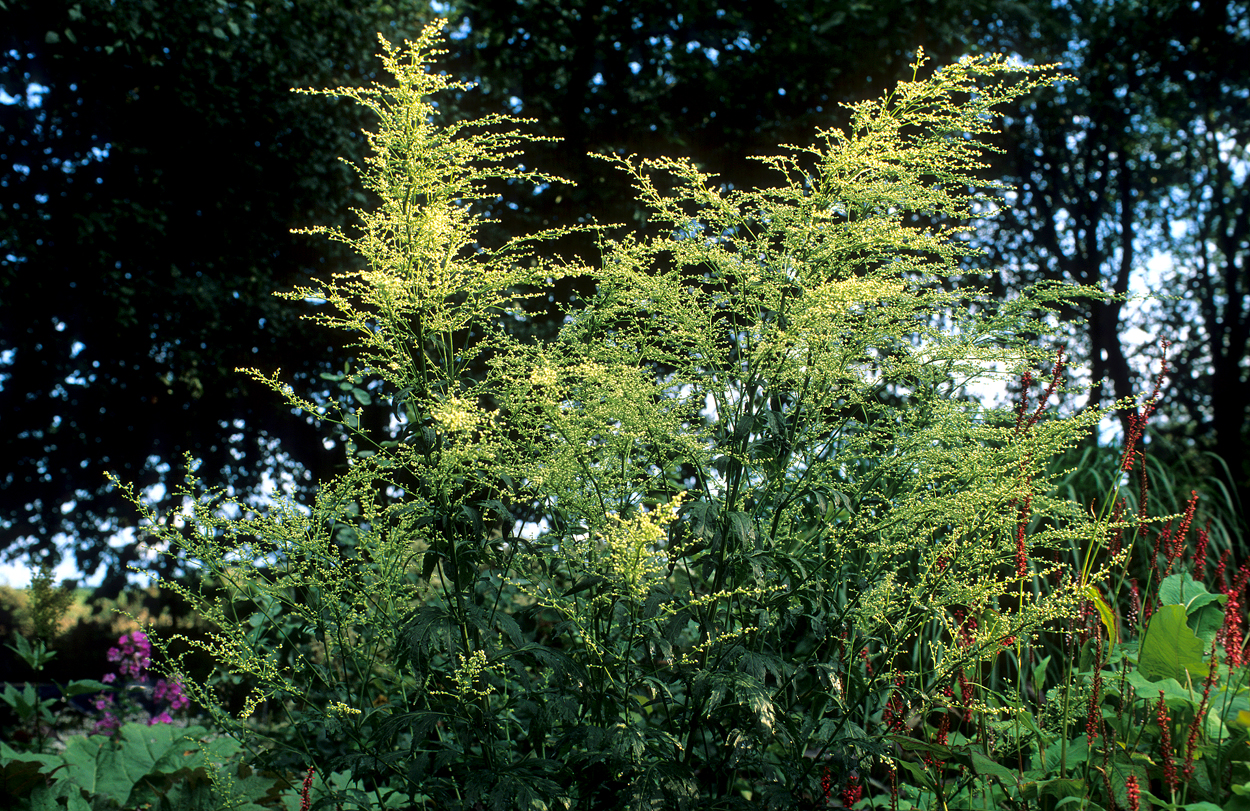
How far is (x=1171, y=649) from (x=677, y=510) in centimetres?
190

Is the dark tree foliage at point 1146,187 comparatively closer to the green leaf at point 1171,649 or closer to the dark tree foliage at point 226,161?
the dark tree foliage at point 226,161

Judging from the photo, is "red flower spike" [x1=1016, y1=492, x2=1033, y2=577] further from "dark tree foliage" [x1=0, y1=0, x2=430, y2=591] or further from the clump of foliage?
"dark tree foliage" [x1=0, y1=0, x2=430, y2=591]

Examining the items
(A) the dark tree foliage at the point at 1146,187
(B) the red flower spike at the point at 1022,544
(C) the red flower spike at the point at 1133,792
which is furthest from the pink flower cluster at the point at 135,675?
(A) the dark tree foliage at the point at 1146,187

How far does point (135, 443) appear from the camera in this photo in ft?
23.7

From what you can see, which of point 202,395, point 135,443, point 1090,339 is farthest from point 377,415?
point 1090,339

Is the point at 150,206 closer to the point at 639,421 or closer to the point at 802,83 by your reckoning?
the point at 802,83

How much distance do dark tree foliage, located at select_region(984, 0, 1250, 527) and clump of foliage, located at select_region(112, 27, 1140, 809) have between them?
868 cm

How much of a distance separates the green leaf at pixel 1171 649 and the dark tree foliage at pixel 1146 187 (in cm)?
784

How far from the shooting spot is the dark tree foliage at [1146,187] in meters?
9.84

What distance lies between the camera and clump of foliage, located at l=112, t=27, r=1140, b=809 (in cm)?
164

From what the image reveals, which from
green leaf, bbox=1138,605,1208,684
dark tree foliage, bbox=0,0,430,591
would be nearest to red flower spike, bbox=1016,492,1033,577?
green leaf, bbox=1138,605,1208,684

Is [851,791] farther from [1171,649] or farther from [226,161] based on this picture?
[226,161]

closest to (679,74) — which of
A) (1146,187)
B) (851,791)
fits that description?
(851,791)

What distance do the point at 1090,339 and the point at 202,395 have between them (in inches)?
445
